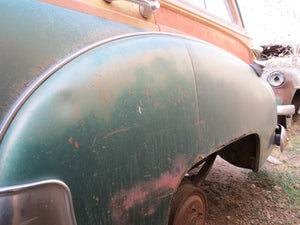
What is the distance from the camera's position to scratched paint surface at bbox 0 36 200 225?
59 centimetres

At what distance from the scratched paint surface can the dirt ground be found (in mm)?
1220

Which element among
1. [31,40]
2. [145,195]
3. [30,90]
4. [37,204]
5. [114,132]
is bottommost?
[145,195]

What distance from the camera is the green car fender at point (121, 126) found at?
1.96ft

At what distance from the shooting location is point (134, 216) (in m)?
0.78

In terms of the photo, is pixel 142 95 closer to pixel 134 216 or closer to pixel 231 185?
pixel 134 216

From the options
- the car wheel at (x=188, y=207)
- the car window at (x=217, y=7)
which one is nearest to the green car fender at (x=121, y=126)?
the car wheel at (x=188, y=207)

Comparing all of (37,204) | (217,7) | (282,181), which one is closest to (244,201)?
(282,181)

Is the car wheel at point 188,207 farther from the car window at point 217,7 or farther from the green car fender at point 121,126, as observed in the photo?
the car window at point 217,7

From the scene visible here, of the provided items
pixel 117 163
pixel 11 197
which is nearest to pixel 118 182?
pixel 117 163

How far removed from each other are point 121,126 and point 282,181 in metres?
2.45

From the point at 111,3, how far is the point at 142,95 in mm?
453

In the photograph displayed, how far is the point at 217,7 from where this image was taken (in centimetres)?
206

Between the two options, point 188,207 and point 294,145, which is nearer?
point 188,207

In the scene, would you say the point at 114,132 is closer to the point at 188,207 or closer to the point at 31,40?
the point at 31,40
